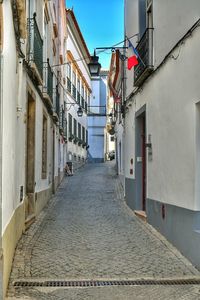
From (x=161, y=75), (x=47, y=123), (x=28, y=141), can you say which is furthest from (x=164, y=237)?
(x=47, y=123)

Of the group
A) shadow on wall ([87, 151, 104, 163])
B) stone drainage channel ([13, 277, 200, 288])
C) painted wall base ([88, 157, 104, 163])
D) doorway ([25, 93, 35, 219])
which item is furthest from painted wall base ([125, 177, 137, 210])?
painted wall base ([88, 157, 104, 163])

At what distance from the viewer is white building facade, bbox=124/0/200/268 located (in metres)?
6.89

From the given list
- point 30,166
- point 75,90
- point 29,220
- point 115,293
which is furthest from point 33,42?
point 75,90

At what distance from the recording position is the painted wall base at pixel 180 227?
22.3 feet

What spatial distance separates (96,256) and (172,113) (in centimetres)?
280

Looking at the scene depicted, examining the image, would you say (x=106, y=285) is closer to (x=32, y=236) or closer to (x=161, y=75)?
(x=32, y=236)

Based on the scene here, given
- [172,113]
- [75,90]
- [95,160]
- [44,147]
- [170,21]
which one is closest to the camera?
[172,113]

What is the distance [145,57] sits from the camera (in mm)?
10398

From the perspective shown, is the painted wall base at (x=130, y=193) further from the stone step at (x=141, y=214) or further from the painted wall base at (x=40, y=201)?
the painted wall base at (x=40, y=201)

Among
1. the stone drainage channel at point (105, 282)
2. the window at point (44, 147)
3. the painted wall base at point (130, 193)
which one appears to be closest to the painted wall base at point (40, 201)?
the window at point (44, 147)

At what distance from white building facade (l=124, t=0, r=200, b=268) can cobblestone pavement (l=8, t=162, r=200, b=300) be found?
405mm

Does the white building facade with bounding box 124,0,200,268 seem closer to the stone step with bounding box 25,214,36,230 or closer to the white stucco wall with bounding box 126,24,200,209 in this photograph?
the white stucco wall with bounding box 126,24,200,209

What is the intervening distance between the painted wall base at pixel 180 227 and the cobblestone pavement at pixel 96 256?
0.14 m

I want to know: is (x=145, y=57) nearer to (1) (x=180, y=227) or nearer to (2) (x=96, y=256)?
(1) (x=180, y=227)
